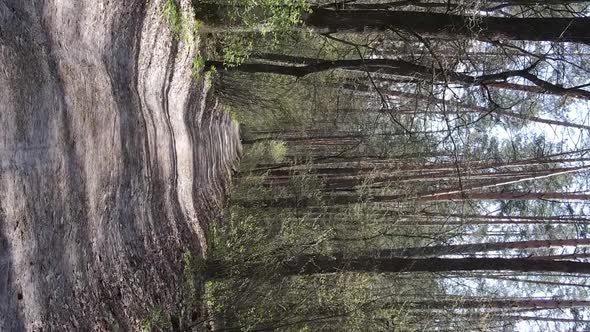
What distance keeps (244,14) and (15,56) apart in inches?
190

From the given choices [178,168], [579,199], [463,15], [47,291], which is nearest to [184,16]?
[178,168]

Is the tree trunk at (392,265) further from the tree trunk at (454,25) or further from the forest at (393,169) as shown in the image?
the tree trunk at (454,25)

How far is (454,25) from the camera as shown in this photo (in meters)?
6.82

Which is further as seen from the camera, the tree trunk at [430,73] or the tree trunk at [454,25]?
the tree trunk at [430,73]

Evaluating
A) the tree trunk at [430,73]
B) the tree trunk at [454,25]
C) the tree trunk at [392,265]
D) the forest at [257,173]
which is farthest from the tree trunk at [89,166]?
the tree trunk at [454,25]

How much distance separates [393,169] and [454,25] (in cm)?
731

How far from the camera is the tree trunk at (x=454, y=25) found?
629 cm

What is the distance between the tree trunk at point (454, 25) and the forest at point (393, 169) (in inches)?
0.6

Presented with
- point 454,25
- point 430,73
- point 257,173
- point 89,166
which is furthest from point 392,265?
point 257,173

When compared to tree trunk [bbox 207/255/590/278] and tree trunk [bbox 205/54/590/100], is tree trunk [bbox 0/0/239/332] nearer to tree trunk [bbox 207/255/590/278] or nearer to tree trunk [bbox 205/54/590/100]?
tree trunk [bbox 207/255/590/278]

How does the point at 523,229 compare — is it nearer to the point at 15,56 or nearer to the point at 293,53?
the point at 293,53

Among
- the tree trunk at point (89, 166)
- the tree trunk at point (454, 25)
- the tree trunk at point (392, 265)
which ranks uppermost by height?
the tree trunk at point (454, 25)

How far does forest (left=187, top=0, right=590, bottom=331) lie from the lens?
7.65 meters

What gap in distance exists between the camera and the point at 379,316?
26.8ft
